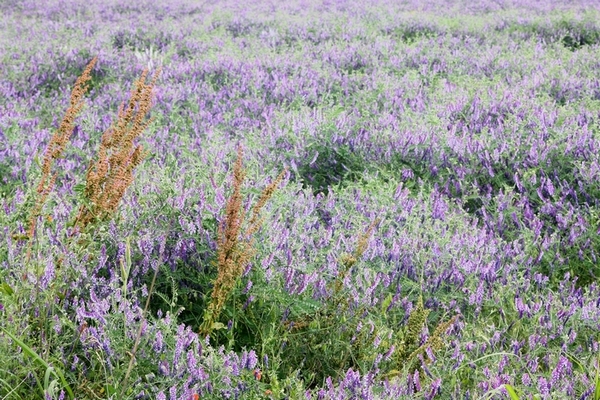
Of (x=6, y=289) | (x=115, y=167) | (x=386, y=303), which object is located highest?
(x=115, y=167)

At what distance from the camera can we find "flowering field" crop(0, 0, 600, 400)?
2159mm

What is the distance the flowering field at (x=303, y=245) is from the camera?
2159mm

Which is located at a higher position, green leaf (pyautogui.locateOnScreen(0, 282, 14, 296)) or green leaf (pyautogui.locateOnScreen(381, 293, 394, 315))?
green leaf (pyautogui.locateOnScreen(0, 282, 14, 296))

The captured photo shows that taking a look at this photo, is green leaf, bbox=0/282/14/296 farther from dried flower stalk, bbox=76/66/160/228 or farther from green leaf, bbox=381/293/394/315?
green leaf, bbox=381/293/394/315

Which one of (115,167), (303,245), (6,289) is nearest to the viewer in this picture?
(6,289)

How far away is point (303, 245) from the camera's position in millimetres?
3023

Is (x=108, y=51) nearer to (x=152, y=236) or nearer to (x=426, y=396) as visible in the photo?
(x=152, y=236)

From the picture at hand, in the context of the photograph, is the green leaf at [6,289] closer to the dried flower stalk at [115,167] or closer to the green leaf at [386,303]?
the dried flower stalk at [115,167]

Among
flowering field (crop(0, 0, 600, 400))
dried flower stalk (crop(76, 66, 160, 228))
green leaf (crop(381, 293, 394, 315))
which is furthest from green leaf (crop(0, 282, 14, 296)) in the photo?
green leaf (crop(381, 293, 394, 315))

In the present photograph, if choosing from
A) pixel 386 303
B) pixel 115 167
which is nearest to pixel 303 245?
pixel 386 303

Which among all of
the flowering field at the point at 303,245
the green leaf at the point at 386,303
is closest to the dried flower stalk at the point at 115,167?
the flowering field at the point at 303,245

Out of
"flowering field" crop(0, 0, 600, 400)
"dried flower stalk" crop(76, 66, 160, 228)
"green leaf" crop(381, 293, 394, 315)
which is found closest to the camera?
"flowering field" crop(0, 0, 600, 400)

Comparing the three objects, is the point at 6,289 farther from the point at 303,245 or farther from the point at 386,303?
the point at 386,303

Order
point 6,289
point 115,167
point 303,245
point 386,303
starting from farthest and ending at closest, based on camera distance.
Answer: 1. point 303,245
2. point 386,303
3. point 115,167
4. point 6,289
